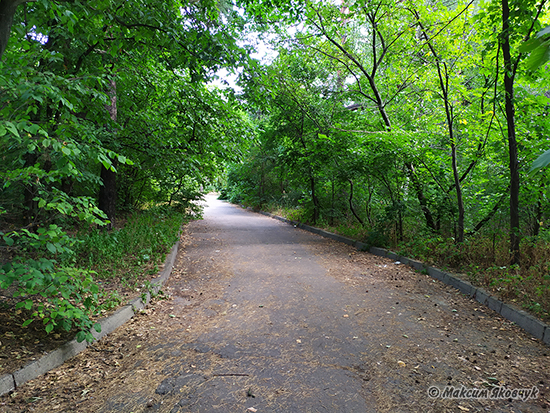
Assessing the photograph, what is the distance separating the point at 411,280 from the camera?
20.6 feet

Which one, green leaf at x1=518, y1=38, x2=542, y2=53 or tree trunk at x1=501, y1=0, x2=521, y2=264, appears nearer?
green leaf at x1=518, y1=38, x2=542, y2=53

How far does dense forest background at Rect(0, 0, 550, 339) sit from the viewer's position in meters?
3.32

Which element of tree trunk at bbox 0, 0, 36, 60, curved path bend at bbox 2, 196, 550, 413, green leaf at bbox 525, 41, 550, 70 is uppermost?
tree trunk at bbox 0, 0, 36, 60

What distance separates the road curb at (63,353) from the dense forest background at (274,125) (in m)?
0.27

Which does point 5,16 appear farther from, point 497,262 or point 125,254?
point 497,262

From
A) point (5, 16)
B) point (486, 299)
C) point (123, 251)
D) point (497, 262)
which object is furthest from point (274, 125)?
point (5, 16)

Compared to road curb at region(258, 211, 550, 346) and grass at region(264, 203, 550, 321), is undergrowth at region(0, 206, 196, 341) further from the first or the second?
grass at region(264, 203, 550, 321)

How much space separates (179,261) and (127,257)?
5.03 ft

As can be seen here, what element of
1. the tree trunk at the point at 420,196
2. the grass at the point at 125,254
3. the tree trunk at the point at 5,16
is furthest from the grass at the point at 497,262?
the tree trunk at the point at 5,16

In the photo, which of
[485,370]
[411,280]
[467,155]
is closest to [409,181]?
[467,155]

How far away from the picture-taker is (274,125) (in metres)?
13.3

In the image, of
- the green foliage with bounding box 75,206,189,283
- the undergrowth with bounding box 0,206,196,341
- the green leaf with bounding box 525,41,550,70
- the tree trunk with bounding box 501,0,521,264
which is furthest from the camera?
the green foliage with bounding box 75,206,189,283

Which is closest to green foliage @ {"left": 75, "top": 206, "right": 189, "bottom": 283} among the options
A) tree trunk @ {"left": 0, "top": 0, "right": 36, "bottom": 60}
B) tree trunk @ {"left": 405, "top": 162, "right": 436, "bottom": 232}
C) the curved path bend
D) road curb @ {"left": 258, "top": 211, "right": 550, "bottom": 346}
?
the curved path bend

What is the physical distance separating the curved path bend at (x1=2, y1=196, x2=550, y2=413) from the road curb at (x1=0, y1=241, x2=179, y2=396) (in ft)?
0.30
